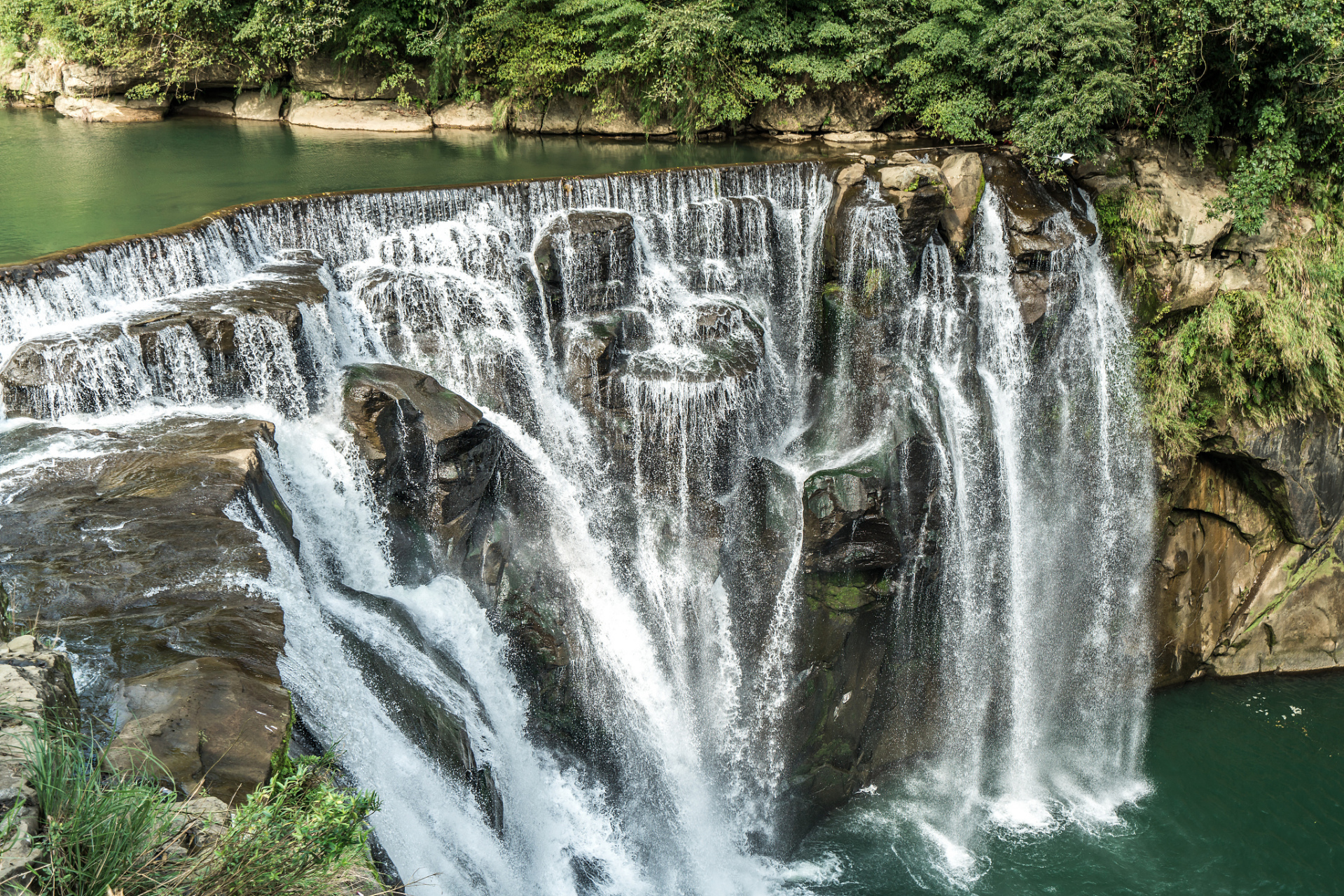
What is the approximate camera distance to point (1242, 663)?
11898 millimetres

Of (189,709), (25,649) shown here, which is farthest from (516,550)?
(25,649)

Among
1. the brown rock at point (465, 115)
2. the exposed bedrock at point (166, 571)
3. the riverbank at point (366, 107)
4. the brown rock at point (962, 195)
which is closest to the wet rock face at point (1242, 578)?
the brown rock at point (962, 195)

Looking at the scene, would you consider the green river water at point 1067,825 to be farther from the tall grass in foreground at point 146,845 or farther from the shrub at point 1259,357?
the tall grass in foreground at point 146,845

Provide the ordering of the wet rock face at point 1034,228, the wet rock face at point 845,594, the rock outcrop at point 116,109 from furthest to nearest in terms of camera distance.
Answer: the rock outcrop at point 116,109
the wet rock face at point 1034,228
the wet rock face at point 845,594

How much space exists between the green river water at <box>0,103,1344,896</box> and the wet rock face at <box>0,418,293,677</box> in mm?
5304

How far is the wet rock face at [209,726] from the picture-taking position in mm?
4559

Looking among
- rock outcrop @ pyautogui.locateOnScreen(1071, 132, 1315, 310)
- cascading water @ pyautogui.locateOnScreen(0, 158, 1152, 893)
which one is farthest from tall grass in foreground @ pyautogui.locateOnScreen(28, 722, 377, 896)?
rock outcrop @ pyautogui.locateOnScreen(1071, 132, 1315, 310)

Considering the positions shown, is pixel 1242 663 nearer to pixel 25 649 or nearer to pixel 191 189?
pixel 25 649

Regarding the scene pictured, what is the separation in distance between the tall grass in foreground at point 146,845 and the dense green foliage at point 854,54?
12995mm

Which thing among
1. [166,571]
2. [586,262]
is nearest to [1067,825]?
[586,262]

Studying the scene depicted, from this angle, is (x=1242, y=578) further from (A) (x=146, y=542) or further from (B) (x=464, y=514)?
(A) (x=146, y=542)

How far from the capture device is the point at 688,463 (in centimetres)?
1034

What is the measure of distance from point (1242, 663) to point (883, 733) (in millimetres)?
5599

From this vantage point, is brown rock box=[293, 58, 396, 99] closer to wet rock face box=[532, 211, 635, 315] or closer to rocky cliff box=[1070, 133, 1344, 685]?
wet rock face box=[532, 211, 635, 315]
